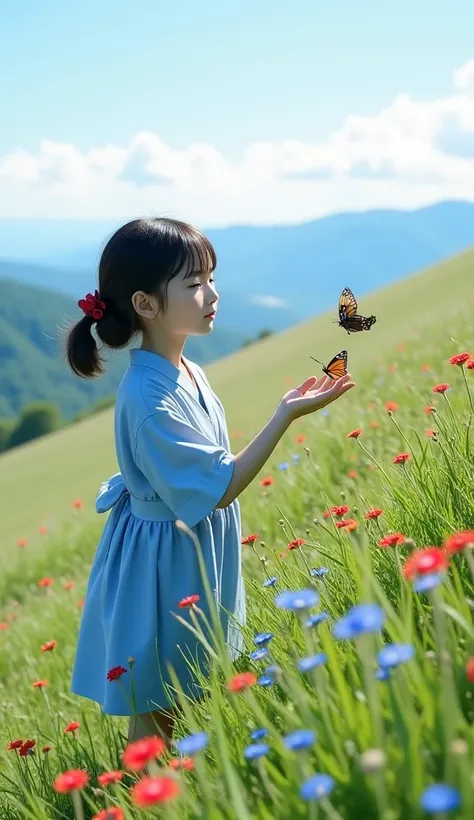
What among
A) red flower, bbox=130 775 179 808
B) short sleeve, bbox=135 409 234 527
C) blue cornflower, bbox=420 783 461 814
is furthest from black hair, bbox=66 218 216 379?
blue cornflower, bbox=420 783 461 814

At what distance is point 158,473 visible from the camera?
2.81 meters

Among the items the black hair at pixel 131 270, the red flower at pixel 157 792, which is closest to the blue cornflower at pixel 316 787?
the red flower at pixel 157 792

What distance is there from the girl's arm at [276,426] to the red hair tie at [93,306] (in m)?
0.76

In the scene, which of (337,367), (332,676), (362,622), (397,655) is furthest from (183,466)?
(362,622)

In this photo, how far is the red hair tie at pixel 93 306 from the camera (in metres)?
3.09

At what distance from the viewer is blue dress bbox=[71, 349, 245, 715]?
9.13 ft

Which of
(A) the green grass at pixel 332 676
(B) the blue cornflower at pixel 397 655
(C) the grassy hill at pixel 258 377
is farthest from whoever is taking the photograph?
(C) the grassy hill at pixel 258 377

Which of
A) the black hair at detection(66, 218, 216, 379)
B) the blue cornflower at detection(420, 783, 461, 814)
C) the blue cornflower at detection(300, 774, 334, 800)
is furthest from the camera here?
the black hair at detection(66, 218, 216, 379)

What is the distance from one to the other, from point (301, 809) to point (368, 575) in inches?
15.1

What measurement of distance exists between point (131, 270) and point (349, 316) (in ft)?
2.57

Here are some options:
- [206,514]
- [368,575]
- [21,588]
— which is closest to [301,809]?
[368,575]

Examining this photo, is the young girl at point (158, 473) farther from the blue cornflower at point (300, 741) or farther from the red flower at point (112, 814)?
the blue cornflower at point (300, 741)

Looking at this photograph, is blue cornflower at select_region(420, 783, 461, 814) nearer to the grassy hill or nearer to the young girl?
the young girl

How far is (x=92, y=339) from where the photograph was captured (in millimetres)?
3197
